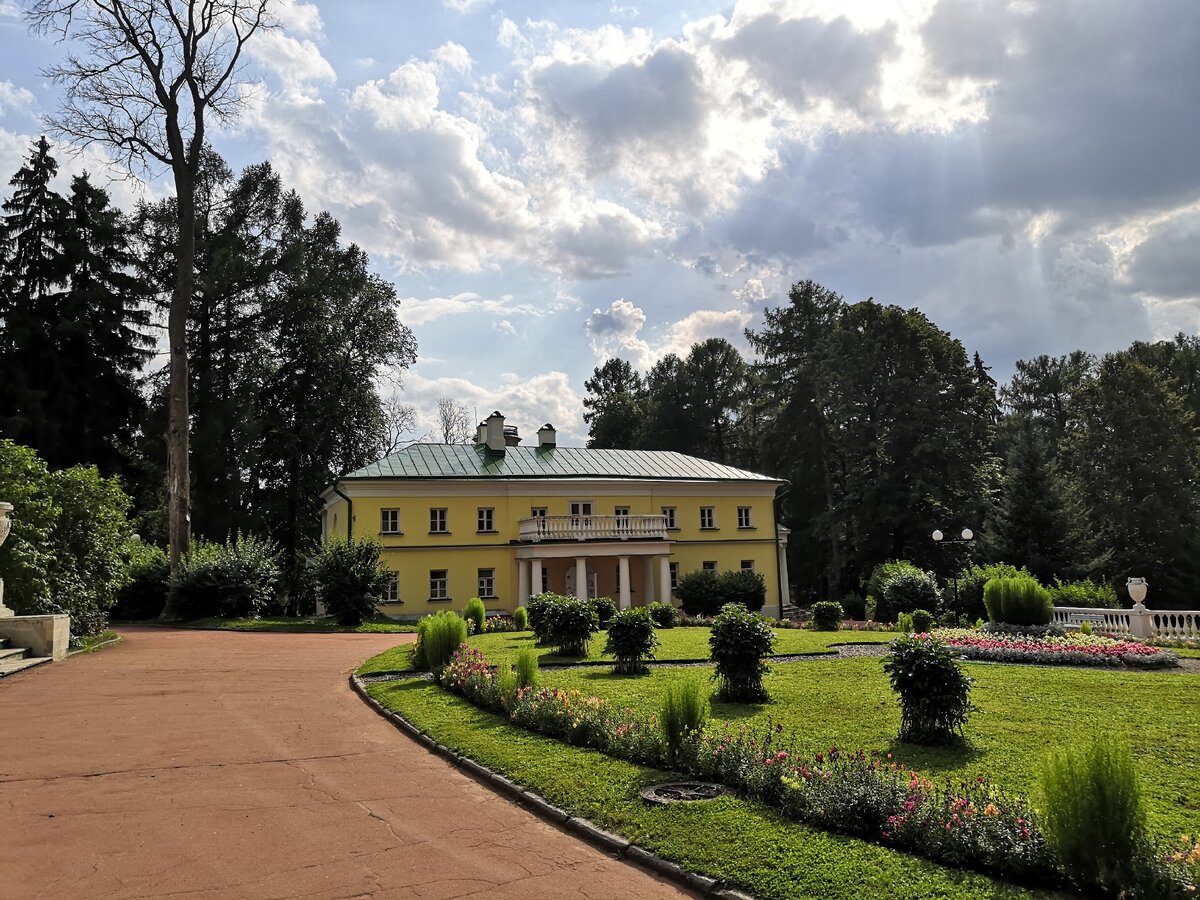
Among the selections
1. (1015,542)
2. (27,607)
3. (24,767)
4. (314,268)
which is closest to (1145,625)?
(1015,542)

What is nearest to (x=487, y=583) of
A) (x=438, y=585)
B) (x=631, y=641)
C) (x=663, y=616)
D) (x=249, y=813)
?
(x=438, y=585)

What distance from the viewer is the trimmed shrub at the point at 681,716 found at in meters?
7.99

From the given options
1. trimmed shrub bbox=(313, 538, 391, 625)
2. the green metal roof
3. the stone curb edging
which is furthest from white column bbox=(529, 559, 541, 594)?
the stone curb edging

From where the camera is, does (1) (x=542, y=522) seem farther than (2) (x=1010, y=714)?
Yes

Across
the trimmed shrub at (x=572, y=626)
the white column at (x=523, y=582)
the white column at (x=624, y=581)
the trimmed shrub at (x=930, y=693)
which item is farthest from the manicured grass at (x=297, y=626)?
the trimmed shrub at (x=930, y=693)

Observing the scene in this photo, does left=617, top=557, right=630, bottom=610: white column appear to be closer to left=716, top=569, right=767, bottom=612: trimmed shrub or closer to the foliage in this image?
left=716, top=569, right=767, bottom=612: trimmed shrub

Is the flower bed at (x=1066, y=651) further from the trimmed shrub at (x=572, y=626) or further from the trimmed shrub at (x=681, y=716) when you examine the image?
the trimmed shrub at (x=681, y=716)

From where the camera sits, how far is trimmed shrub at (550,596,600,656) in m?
17.3

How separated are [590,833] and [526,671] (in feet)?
15.8

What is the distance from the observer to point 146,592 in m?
29.2

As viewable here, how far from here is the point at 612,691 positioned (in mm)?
12453

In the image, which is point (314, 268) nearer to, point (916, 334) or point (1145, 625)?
point (916, 334)

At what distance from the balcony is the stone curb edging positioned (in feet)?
75.2

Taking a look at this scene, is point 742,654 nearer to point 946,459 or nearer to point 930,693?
point 930,693
